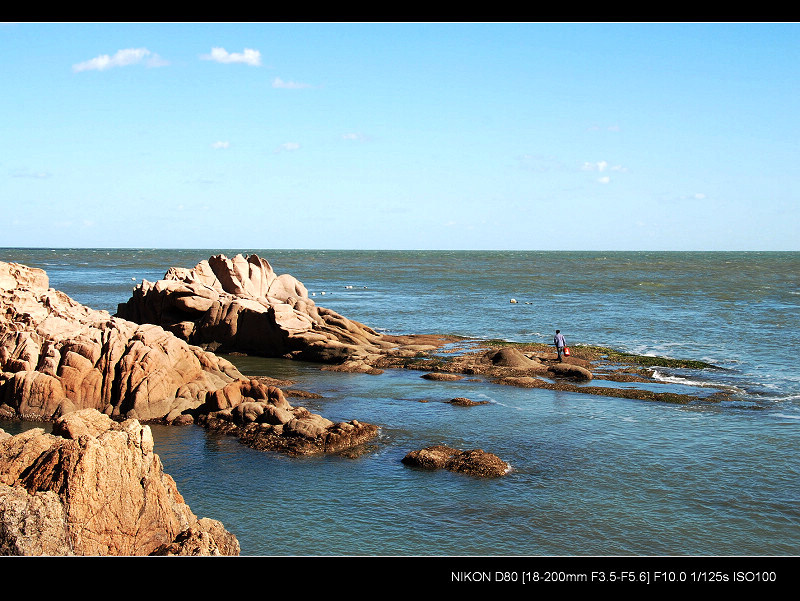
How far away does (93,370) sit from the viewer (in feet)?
85.7

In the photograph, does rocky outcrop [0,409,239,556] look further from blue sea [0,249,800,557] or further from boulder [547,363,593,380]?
boulder [547,363,593,380]

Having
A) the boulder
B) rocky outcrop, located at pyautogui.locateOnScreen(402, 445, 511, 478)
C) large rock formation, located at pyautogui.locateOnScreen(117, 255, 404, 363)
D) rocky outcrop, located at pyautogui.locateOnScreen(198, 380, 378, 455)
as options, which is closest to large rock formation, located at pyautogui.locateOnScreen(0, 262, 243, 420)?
rocky outcrop, located at pyautogui.locateOnScreen(198, 380, 378, 455)

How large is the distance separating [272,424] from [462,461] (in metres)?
7.01

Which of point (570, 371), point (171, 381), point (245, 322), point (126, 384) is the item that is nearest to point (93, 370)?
point (126, 384)

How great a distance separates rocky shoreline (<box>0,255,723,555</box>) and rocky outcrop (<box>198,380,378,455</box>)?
55 millimetres

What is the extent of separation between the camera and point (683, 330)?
52688 millimetres

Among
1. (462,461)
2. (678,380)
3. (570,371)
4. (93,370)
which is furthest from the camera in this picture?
(570,371)

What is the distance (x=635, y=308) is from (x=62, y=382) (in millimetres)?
55906

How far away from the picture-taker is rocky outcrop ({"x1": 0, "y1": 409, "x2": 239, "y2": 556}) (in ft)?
32.6

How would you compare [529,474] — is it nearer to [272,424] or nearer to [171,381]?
[272,424]

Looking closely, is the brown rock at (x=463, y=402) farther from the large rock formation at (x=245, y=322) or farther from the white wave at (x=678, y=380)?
the large rock formation at (x=245, y=322)
